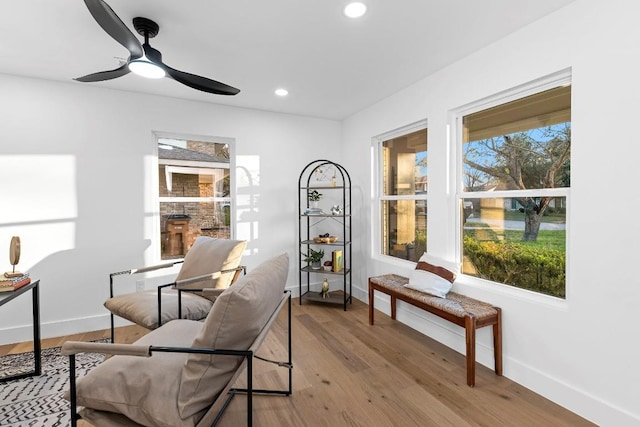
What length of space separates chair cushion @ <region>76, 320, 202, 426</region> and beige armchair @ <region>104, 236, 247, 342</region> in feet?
2.38

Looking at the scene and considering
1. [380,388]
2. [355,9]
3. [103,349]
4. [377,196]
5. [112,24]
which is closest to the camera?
[103,349]

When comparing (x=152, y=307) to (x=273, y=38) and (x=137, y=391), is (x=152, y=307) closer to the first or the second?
(x=137, y=391)

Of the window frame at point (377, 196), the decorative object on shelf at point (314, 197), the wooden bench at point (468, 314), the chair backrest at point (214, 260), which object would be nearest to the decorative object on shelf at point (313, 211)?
the decorative object on shelf at point (314, 197)

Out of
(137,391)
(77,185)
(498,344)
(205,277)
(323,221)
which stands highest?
(77,185)

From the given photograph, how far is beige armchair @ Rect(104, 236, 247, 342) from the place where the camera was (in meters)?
2.24

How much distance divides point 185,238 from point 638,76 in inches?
158

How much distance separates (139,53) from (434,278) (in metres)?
2.66

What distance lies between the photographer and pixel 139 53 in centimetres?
183

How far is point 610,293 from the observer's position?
174cm

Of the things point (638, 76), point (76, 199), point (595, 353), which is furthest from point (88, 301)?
point (638, 76)

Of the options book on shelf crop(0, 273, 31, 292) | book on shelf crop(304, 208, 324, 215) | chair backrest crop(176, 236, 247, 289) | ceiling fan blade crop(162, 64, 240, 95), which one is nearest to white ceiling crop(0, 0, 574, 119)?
ceiling fan blade crop(162, 64, 240, 95)

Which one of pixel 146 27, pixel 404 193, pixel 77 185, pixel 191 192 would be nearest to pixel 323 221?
pixel 404 193

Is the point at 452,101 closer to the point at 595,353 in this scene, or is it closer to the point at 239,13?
the point at 239,13

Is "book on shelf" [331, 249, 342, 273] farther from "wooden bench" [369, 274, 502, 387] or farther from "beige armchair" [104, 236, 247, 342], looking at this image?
"beige armchair" [104, 236, 247, 342]
